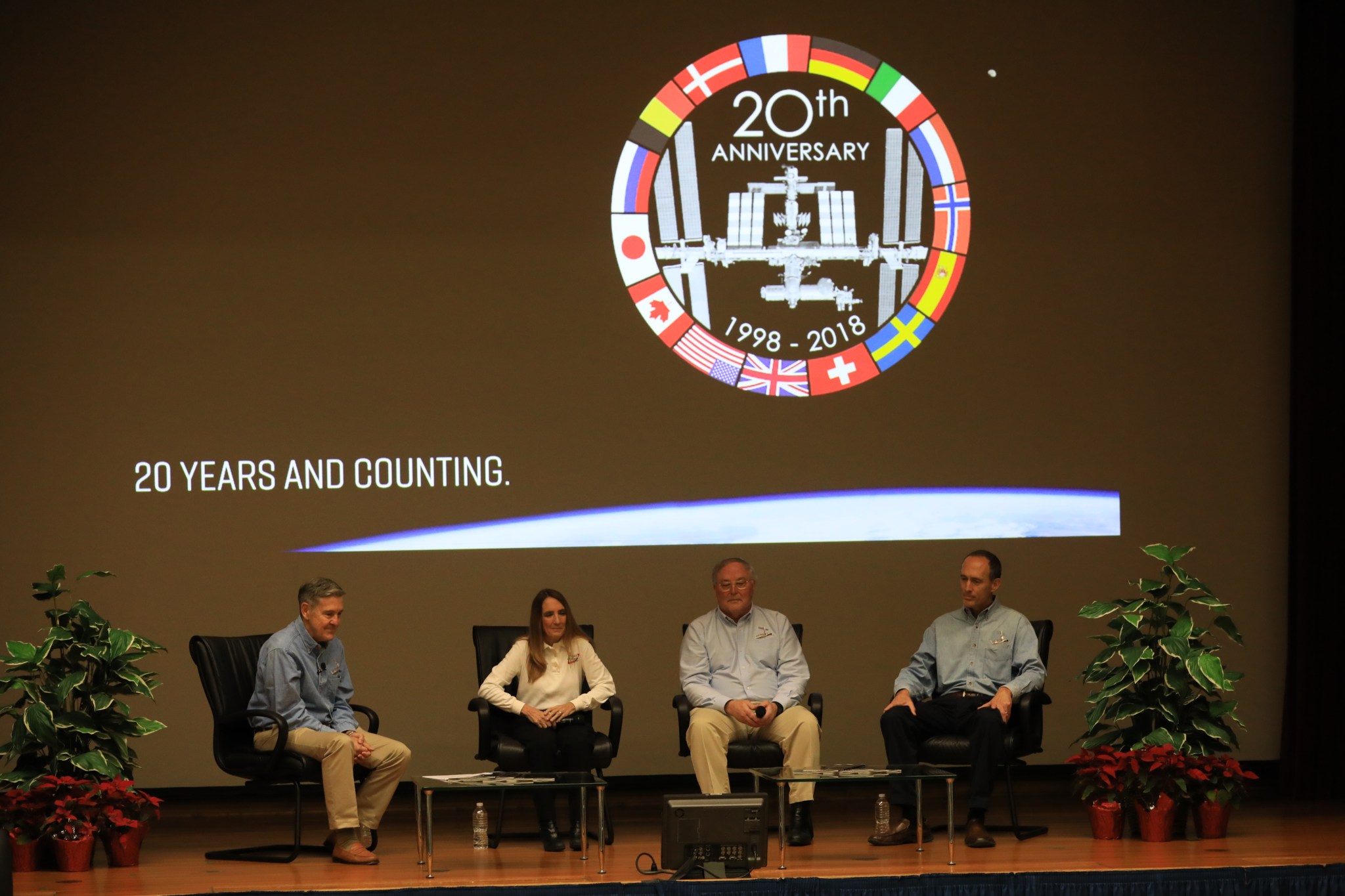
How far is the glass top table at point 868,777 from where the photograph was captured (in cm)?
426

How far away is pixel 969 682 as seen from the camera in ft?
16.8

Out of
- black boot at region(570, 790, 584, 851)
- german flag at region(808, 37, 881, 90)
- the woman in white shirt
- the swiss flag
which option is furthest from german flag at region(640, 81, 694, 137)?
black boot at region(570, 790, 584, 851)

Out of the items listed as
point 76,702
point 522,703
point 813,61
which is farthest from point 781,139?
point 76,702

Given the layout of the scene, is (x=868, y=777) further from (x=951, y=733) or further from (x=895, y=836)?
(x=951, y=733)

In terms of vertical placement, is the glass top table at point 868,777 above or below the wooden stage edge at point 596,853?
above

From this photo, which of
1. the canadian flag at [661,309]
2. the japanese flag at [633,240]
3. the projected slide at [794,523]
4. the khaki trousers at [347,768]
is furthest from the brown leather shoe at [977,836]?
the japanese flag at [633,240]

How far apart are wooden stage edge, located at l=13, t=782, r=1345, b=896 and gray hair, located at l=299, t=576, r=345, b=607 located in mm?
839

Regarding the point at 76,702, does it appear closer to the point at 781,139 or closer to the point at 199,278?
the point at 199,278

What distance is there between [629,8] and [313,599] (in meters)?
2.79

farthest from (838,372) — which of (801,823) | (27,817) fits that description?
(27,817)

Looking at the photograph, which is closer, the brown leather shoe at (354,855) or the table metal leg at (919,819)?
the table metal leg at (919,819)

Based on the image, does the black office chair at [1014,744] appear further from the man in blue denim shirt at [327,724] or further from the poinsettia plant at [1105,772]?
the man in blue denim shirt at [327,724]

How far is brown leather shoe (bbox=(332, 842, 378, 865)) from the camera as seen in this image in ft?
15.3

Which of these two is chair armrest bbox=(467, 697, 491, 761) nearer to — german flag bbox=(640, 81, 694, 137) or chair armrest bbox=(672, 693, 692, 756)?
chair armrest bbox=(672, 693, 692, 756)
